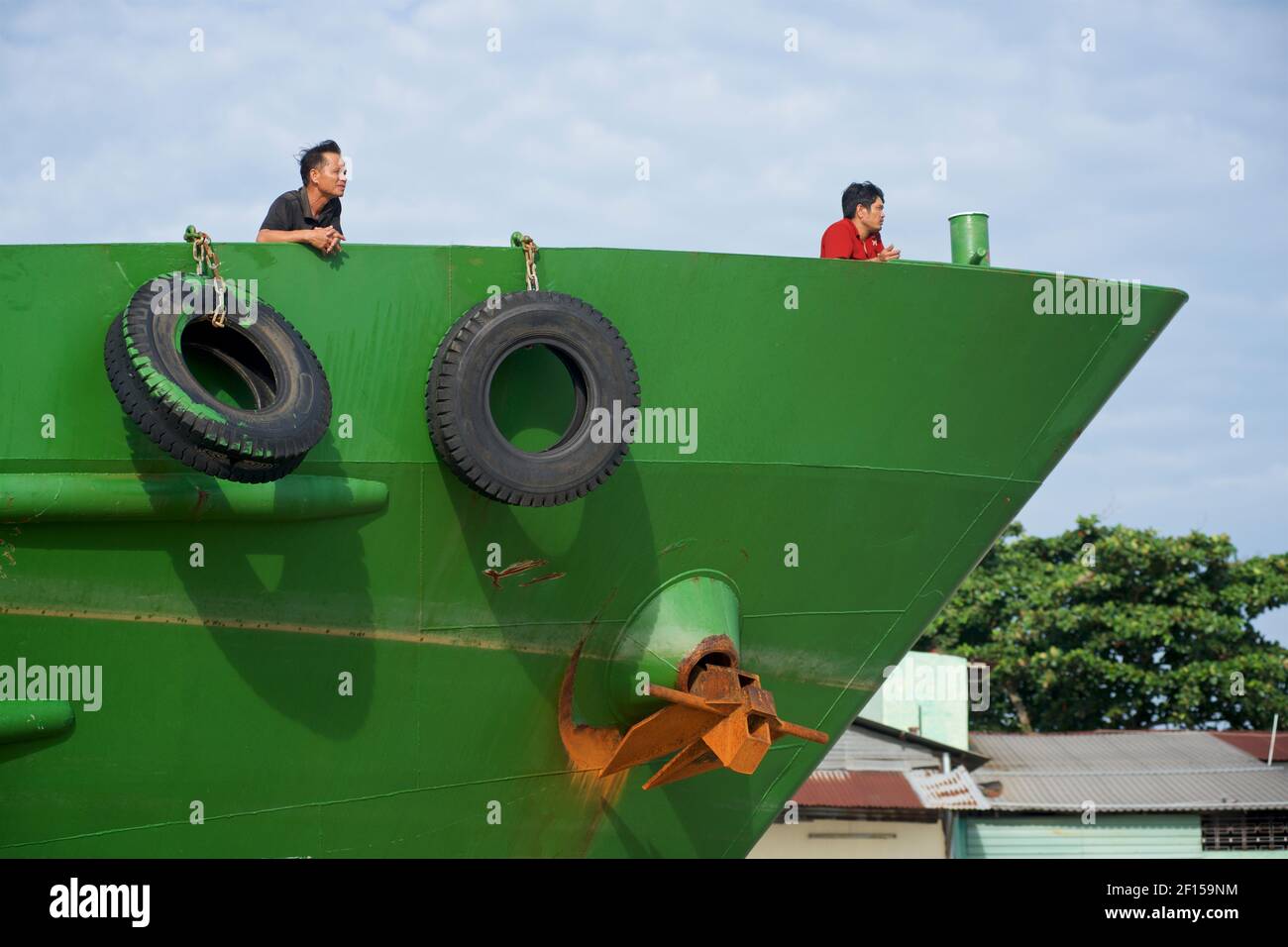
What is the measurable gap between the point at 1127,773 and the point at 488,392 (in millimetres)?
16473

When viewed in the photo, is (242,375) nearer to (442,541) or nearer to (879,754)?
(442,541)

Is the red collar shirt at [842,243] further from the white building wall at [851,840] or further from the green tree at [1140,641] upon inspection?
the green tree at [1140,641]

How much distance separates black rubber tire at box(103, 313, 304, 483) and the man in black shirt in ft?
3.56

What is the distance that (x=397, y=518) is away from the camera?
20.6ft

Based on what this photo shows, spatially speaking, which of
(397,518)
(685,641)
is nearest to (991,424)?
(685,641)

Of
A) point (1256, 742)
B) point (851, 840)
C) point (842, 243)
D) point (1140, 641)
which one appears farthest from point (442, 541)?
point (1140, 641)

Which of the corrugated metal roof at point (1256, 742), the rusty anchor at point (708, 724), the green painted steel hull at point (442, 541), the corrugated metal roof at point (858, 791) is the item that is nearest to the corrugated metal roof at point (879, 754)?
the corrugated metal roof at point (858, 791)

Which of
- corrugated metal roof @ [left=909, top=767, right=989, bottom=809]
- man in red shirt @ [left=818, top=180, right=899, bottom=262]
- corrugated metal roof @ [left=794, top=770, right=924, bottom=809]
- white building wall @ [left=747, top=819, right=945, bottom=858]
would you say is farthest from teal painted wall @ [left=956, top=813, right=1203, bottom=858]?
man in red shirt @ [left=818, top=180, right=899, bottom=262]

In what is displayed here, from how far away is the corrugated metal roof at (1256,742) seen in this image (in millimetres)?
20219

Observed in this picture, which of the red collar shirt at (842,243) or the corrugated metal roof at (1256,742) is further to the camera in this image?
the corrugated metal roof at (1256,742)

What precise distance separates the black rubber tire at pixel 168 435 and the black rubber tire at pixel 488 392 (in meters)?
0.74
